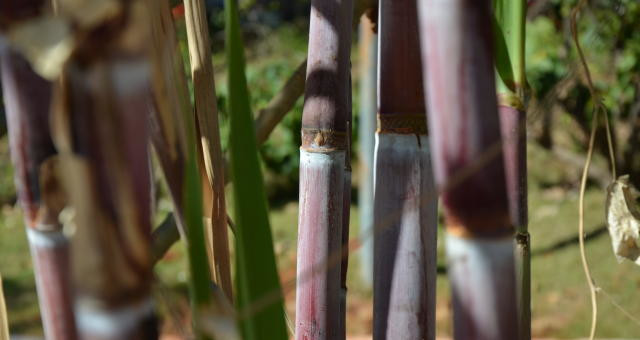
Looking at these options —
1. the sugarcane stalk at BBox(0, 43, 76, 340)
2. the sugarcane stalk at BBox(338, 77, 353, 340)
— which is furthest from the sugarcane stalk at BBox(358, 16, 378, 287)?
the sugarcane stalk at BBox(0, 43, 76, 340)

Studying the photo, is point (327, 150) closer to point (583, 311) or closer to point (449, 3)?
point (449, 3)

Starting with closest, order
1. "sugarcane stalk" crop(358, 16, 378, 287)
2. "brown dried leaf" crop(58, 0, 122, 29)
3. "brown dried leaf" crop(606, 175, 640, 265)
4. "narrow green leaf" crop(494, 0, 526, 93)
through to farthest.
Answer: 1. "brown dried leaf" crop(58, 0, 122, 29)
2. "narrow green leaf" crop(494, 0, 526, 93)
3. "brown dried leaf" crop(606, 175, 640, 265)
4. "sugarcane stalk" crop(358, 16, 378, 287)

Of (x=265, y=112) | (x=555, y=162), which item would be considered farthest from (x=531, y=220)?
(x=265, y=112)

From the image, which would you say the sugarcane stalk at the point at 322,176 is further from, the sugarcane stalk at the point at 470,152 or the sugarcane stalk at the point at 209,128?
the sugarcane stalk at the point at 470,152

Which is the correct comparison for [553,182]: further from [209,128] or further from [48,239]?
[48,239]

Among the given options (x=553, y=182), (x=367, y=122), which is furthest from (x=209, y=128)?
(x=553, y=182)

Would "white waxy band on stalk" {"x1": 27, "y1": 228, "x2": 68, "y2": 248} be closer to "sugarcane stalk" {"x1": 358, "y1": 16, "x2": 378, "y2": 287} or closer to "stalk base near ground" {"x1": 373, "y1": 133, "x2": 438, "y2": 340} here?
"stalk base near ground" {"x1": 373, "y1": 133, "x2": 438, "y2": 340}

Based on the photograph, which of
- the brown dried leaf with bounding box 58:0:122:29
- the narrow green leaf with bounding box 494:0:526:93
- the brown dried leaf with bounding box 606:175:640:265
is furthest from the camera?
the brown dried leaf with bounding box 606:175:640:265
